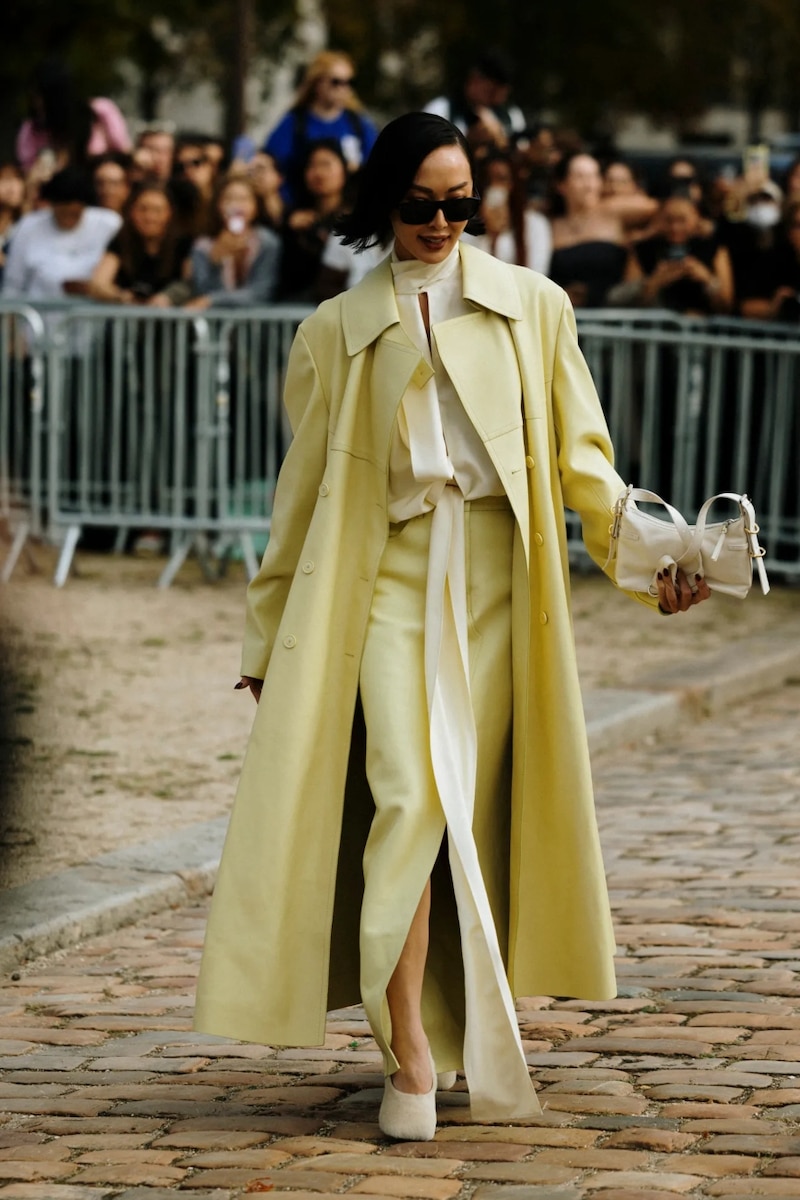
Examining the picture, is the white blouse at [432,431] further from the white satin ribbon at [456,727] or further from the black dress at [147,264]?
the black dress at [147,264]

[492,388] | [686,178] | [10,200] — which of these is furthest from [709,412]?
[492,388]

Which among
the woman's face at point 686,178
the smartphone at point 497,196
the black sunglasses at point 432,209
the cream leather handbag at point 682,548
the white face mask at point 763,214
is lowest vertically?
the white face mask at point 763,214

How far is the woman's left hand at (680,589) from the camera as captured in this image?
4777mm

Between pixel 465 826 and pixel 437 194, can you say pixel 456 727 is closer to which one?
pixel 465 826

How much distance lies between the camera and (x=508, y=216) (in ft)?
44.5

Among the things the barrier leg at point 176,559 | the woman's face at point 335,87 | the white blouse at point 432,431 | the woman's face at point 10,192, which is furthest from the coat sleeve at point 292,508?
the woman's face at point 10,192

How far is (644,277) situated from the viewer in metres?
14.4

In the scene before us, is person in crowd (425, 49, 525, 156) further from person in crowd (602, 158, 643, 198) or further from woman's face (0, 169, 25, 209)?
woman's face (0, 169, 25, 209)

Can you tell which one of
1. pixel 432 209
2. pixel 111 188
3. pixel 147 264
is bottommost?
pixel 147 264

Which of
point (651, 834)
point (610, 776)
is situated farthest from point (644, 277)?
point (651, 834)

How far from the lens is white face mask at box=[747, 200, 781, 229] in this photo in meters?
14.0

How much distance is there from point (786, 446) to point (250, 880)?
874 centimetres

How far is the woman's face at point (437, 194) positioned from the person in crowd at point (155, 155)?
34.5 feet

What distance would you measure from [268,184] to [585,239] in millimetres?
2006
